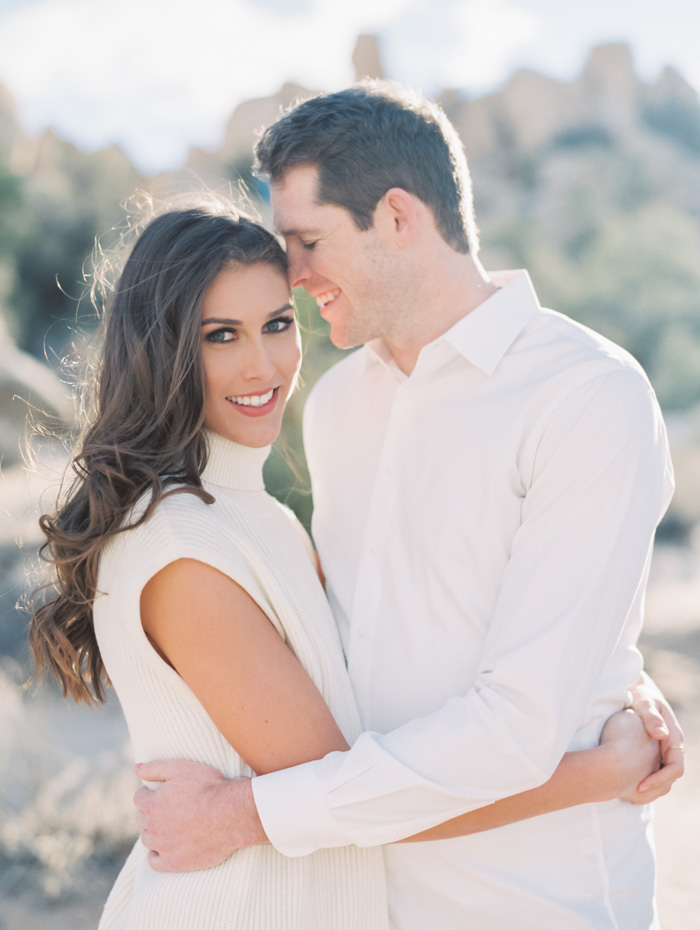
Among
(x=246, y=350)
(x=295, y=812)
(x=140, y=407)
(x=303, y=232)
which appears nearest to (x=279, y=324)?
(x=246, y=350)

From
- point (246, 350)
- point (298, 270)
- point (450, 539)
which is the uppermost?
point (298, 270)

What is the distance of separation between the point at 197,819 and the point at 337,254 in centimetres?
116

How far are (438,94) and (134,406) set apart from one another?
32.9m

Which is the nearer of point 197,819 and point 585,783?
point 197,819

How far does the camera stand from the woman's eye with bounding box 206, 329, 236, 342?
1.66 m

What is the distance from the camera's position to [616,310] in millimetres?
19422

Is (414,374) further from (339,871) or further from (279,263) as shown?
(339,871)

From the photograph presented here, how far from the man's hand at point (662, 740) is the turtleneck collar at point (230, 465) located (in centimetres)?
89

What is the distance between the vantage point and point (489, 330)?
1.75 meters

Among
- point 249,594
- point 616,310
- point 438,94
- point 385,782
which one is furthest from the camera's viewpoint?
point 438,94

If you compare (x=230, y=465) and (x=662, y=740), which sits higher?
(x=230, y=465)

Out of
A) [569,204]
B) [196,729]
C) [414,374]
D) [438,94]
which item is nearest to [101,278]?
[414,374]

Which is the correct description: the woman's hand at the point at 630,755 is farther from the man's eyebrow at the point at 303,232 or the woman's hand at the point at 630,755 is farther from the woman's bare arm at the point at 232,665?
the man's eyebrow at the point at 303,232

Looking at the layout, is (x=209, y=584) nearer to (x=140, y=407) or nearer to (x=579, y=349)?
(x=140, y=407)
